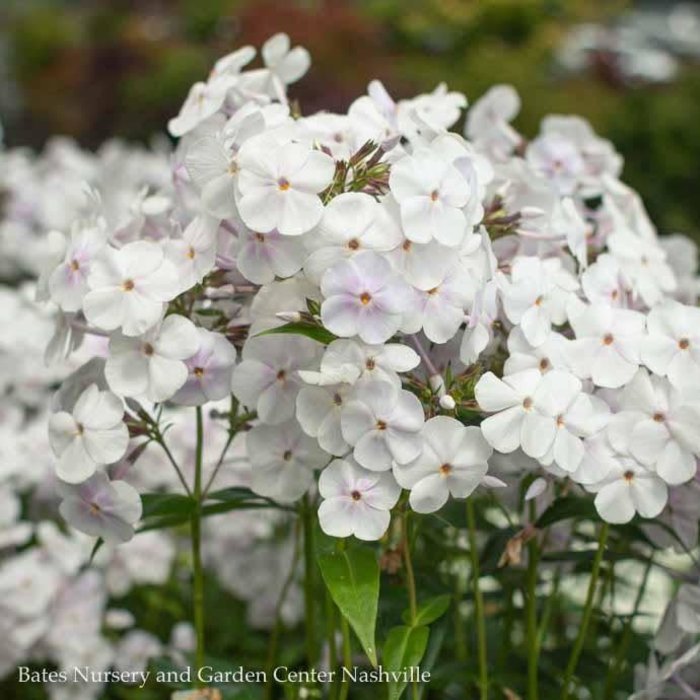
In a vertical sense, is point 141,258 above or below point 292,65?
below

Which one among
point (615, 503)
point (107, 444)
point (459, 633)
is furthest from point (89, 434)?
point (459, 633)

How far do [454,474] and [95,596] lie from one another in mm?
860

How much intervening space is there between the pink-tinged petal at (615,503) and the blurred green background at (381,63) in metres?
4.56

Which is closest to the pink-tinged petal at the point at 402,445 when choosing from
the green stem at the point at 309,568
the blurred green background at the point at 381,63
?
the green stem at the point at 309,568

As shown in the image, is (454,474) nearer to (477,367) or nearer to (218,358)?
(477,367)

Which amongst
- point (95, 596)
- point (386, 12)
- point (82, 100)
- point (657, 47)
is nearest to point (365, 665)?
point (95, 596)

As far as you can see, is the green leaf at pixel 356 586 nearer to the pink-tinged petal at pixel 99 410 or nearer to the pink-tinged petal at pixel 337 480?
the pink-tinged petal at pixel 337 480

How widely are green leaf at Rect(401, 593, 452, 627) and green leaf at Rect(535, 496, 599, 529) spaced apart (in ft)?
0.38

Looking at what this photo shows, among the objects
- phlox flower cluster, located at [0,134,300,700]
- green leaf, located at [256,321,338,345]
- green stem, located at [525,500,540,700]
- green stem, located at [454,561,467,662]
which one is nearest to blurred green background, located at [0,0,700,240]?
phlox flower cluster, located at [0,134,300,700]

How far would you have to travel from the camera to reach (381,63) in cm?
748

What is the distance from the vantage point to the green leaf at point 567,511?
1068mm

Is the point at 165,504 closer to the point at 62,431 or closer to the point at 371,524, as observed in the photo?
the point at 62,431

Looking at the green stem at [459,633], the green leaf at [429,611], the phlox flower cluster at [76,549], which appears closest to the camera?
the green leaf at [429,611]

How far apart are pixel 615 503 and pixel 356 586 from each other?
0.75 ft
